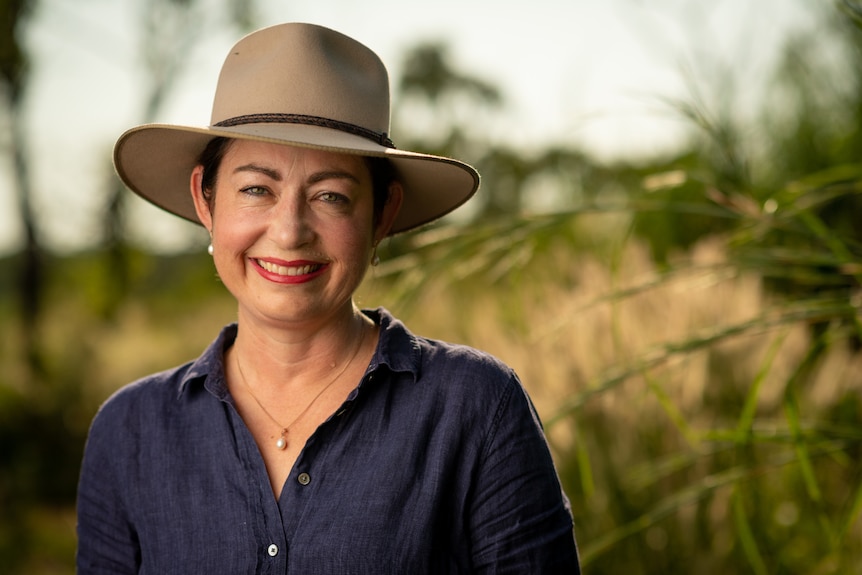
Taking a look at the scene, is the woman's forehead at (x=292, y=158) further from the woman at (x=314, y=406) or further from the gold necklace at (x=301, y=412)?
the gold necklace at (x=301, y=412)

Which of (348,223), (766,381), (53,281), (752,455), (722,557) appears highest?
(53,281)

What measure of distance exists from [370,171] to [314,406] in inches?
16.8

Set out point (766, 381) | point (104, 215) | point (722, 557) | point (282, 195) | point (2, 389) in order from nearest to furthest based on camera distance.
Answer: point (282, 195), point (722, 557), point (766, 381), point (2, 389), point (104, 215)

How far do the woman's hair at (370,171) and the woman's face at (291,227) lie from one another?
5cm

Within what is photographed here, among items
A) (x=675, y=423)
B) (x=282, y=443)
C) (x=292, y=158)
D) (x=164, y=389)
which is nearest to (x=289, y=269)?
(x=292, y=158)

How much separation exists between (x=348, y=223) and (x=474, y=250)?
1.76ft

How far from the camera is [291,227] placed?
1.56 metres

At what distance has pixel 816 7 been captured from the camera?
4.38m

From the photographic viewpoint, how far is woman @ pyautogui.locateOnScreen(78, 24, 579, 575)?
1581 mm

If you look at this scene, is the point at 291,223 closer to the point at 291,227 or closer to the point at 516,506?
the point at 291,227

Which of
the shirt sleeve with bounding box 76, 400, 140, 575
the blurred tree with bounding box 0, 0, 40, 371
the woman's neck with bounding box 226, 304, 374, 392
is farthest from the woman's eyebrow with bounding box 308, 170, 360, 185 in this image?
the blurred tree with bounding box 0, 0, 40, 371

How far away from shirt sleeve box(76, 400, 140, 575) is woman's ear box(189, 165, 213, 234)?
0.42m

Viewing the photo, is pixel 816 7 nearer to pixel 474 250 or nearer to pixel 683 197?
pixel 683 197

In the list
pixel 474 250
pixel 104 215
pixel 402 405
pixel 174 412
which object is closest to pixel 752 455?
pixel 474 250
